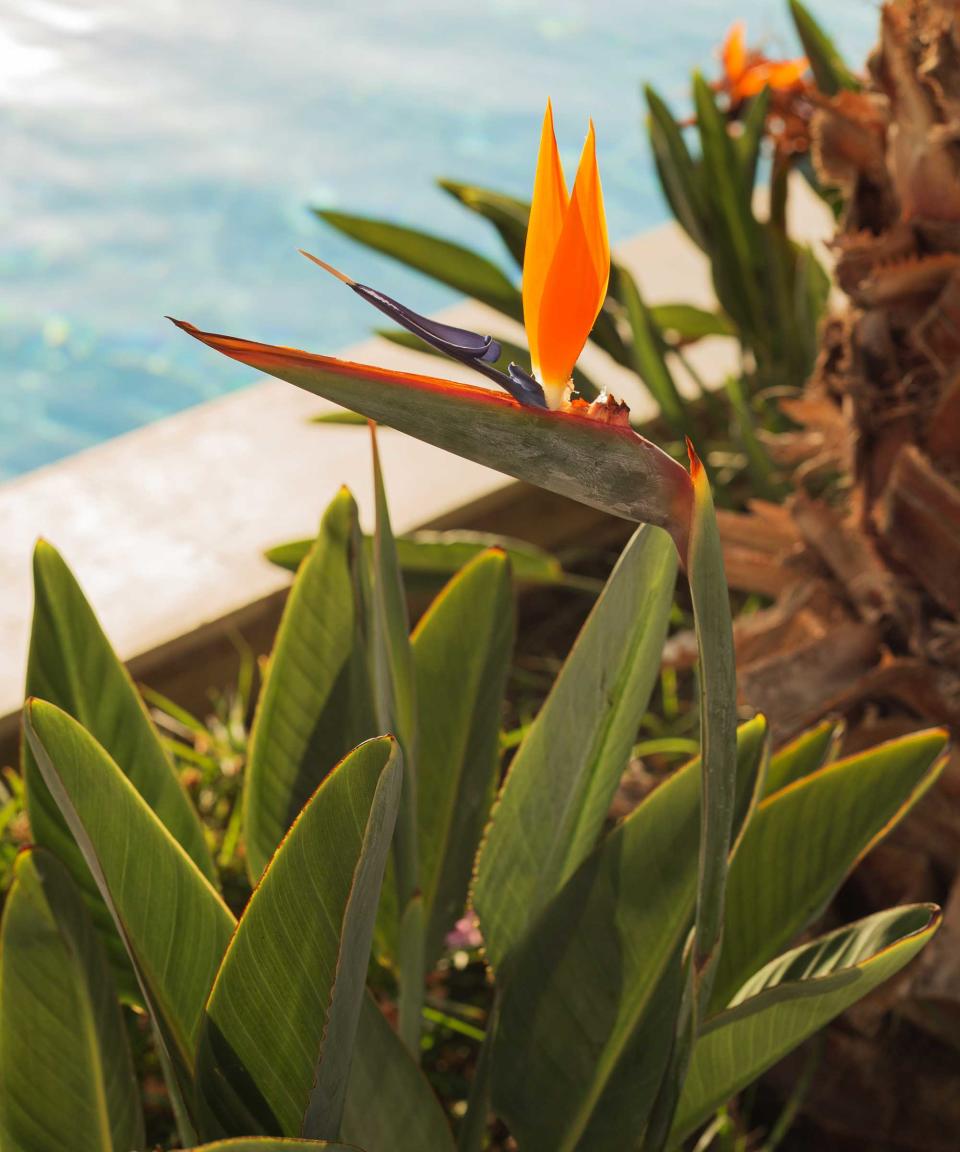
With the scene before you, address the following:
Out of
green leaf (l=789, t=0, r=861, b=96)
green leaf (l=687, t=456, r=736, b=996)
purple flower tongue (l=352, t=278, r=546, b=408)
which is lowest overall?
green leaf (l=687, t=456, r=736, b=996)

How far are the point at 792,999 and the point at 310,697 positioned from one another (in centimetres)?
29

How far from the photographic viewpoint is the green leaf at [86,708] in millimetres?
629

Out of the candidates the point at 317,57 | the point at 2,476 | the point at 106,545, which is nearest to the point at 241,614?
the point at 106,545

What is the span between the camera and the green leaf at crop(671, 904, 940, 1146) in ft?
1.70

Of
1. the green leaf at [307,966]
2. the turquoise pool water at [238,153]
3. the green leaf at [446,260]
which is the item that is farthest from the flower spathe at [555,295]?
the turquoise pool water at [238,153]

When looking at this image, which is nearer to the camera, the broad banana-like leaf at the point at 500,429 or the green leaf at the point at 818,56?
the broad banana-like leaf at the point at 500,429

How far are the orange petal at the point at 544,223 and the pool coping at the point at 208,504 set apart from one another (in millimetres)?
1003

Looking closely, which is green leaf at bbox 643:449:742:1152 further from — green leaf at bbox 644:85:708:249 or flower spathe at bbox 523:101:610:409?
green leaf at bbox 644:85:708:249

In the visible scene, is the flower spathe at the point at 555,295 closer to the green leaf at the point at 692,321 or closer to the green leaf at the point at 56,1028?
the green leaf at the point at 56,1028

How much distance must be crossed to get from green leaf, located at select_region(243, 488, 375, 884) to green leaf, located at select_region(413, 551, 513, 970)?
5 centimetres

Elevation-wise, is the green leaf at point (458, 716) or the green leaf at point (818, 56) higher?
the green leaf at point (818, 56)

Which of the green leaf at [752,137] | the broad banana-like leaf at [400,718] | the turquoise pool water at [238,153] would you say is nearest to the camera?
the broad banana-like leaf at [400,718]

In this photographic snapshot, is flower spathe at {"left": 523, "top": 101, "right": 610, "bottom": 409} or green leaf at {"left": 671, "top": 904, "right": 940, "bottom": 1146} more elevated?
flower spathe at {"left": 523, "top": 101, "right": 610, "bottom": 409}

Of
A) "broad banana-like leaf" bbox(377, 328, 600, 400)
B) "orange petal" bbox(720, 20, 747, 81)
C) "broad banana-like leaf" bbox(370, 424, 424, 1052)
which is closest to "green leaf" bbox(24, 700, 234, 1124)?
"broad banana-like leaf" bbox(370, 424, 424, 1052)
